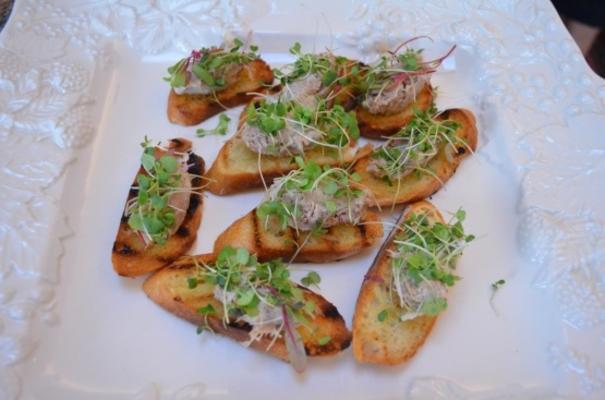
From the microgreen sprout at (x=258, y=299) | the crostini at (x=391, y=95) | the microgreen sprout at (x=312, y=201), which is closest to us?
the microgreen sprout at (x=258, y=299)

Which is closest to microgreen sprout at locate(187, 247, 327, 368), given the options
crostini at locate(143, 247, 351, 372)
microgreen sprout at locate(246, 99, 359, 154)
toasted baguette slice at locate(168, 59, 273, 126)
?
crostini at locate(143, 247, 351, 372)

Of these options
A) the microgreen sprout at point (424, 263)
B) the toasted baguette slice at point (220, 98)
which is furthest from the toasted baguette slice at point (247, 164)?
the microgreen sprout at point (424, 263)

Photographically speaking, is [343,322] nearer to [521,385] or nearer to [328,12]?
[521,385]

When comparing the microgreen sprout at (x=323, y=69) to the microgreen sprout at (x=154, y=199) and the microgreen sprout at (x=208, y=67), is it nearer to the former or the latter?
the microgreen sprout at (x=208, y=67)

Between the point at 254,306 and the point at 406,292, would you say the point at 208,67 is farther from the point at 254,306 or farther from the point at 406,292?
the point at 406,292

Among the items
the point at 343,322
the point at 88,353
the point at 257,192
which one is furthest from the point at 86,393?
the point at 257,192

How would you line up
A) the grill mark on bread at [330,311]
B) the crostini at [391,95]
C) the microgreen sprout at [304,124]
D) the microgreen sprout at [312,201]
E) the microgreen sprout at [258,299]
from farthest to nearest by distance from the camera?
1. the crostini at [391,95]
2. the microgreen sprout at [304,124]
3. the microgreen sprout at [312,201]
4. the grill mark on bread at [330,311]
5. the microgreen sprout at [258,299]
